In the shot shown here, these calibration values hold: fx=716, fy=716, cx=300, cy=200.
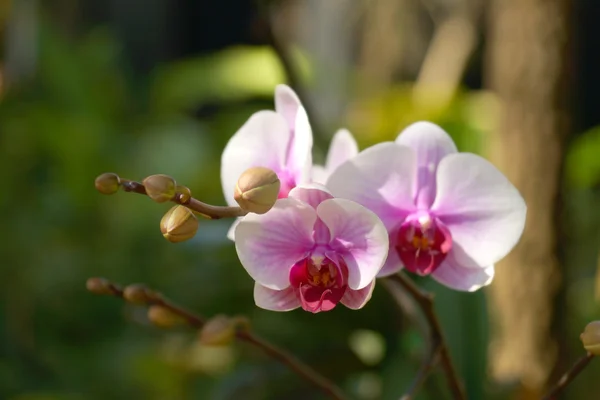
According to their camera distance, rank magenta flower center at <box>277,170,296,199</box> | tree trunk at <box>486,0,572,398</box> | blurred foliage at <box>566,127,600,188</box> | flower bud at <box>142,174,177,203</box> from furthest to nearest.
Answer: blurred foliage at <box>566,127,600,188</box>, tree trunk at <box>486,0,572,398</box>, magenta flower center at <box>277,170,296,199</box>, flower bud at <box>142,174,177,203</box>

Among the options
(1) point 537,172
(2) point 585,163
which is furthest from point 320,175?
(2) point 585,163

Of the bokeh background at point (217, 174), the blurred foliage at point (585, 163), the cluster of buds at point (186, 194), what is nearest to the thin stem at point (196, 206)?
the cluster of buds at point (186, 194)

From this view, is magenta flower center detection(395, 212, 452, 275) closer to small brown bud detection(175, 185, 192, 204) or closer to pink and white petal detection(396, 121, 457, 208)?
pink and white petal detection(396, 121, 457, 208)

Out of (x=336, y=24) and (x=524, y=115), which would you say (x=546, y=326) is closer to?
(x=524, y=115)

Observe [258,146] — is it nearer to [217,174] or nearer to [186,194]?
[186,194]

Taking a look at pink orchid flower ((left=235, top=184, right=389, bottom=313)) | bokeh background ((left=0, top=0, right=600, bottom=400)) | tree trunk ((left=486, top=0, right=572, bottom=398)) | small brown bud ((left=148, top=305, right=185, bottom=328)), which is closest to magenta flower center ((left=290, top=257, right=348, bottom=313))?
pink orchid flower ((left=235, top=184, right=389, bottom=313))

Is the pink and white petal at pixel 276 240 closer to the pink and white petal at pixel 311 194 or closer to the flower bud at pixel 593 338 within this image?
the pink and white petal at pixel 311 194

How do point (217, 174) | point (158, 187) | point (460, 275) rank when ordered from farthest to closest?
point (217, 174)
point (460, 275)
point (158, 187)
